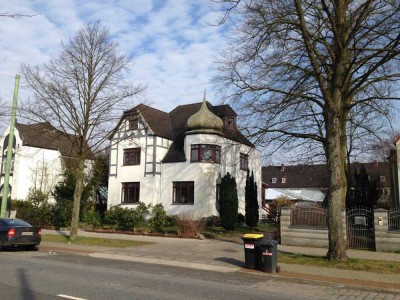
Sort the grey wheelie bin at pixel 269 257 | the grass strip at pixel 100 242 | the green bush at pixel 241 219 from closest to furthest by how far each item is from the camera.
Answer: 1. the grey wheelie bin at pixel 269 257
2. the grass strip at pixel 100 242
3. the green bush at pixel 241 219

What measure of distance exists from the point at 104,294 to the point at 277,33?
10.6 meters

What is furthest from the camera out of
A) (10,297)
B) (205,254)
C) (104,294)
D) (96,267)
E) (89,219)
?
(89,219)

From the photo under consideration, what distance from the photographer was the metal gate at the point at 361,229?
1795cm

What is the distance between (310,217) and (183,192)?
13.0 meters

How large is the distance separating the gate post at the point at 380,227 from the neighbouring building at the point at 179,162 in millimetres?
11668

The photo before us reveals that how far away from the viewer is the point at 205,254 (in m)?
16.2

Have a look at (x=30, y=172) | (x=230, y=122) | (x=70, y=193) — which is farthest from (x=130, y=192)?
(x=30, y=172)

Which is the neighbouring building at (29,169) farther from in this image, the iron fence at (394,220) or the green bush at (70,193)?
the iron fence at (394,220)

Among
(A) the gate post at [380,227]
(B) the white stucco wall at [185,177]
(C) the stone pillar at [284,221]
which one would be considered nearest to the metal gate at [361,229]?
(A) the gate post at [380,227]

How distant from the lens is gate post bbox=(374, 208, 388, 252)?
17375mm

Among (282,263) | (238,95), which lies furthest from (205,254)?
(238,95)

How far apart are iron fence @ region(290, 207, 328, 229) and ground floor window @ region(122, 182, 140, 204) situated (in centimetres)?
1586

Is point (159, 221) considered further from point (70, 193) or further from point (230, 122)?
point (230, 122)

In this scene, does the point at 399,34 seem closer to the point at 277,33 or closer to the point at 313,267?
the point at 277,33
